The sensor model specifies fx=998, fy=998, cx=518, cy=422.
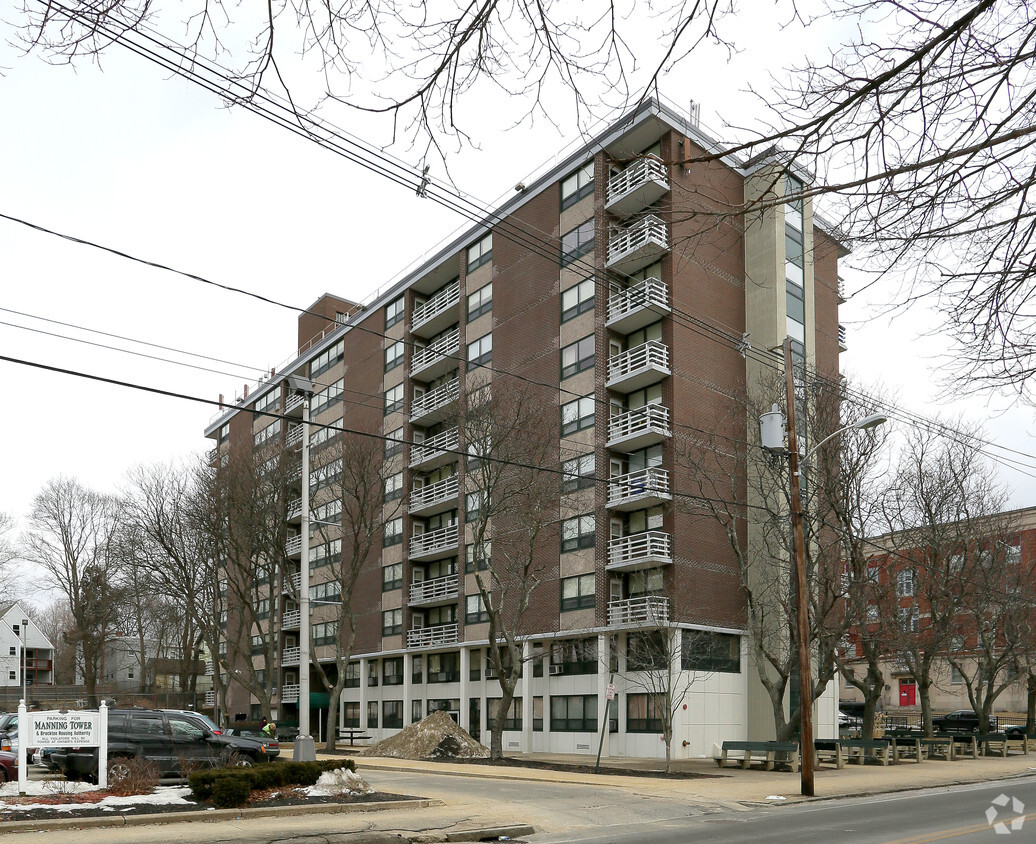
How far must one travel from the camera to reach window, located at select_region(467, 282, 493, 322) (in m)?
50.4

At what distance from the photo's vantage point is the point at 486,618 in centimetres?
4762

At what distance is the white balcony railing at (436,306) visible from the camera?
53688 mm

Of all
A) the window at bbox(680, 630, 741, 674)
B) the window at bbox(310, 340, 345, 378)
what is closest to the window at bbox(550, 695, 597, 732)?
the window at bbox(680, 630, 741, 674)

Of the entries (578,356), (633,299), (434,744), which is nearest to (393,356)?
(578,356)

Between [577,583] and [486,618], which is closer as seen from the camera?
[577,583]

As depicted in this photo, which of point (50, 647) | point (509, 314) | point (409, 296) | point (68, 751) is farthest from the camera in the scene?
point (50, 647)

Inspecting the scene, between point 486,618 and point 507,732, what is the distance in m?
5.37

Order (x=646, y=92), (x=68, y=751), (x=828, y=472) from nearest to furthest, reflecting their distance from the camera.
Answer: (x=646, y=92) → (x=68, y=751) → (x=828, y=472)

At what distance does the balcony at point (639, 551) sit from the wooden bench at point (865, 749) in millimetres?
9211

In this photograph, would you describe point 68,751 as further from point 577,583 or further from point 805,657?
point 577,583

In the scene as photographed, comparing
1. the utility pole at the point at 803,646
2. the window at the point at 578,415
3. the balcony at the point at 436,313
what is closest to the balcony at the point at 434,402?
the balcony at the point at 436,313

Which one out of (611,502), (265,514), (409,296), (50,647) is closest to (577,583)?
(611,502)

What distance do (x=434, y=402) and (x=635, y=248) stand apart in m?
18.4

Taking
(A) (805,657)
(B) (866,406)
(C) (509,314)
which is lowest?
(A) (805,657)
